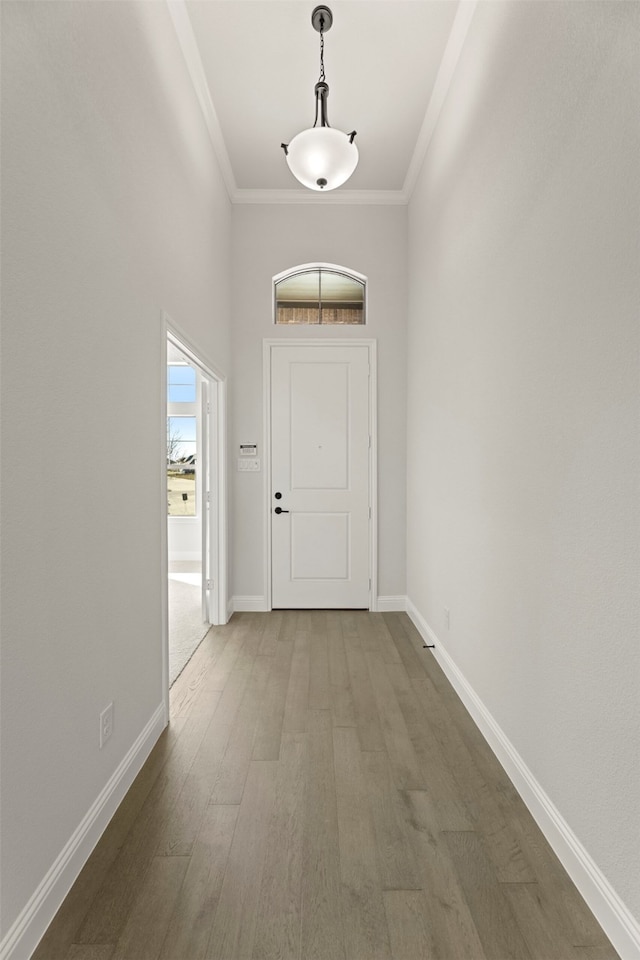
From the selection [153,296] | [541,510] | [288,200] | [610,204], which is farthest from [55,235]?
[288,200]

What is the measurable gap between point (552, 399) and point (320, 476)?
283 centimetres

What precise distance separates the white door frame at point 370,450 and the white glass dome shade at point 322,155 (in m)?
1.72

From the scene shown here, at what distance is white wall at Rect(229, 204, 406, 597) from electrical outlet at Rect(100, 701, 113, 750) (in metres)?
2.58

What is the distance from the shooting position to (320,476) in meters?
4.51

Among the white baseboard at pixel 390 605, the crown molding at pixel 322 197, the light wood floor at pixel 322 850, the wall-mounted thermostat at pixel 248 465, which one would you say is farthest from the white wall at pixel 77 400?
the white baseboard at pixel 390 605

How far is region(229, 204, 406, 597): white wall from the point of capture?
176 inches

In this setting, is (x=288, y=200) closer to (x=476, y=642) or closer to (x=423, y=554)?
(x=423, y=554)

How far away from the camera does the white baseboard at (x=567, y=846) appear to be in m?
1.35

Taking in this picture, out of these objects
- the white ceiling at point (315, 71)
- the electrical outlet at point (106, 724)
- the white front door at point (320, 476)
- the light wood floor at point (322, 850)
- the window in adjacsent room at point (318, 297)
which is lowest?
the light wood floor at point (322, 850)

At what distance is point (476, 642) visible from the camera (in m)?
2.61

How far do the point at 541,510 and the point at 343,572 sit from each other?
2.80m

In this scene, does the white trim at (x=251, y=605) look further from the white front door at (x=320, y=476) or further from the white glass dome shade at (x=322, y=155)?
the white glass dome shade at (x=322, y=155)

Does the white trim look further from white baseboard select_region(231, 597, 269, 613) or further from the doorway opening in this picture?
the doorway opening

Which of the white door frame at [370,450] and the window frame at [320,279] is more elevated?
the window frame at [320,279]
